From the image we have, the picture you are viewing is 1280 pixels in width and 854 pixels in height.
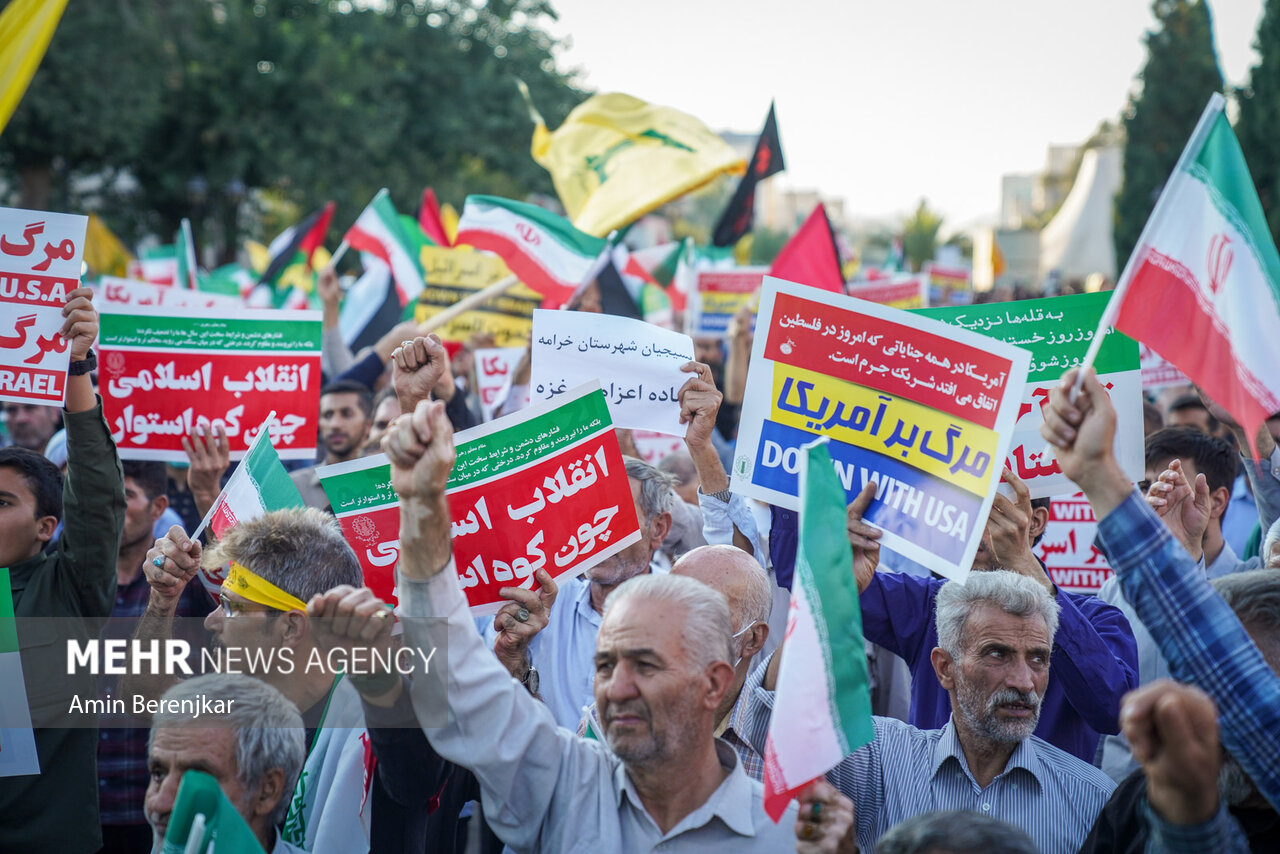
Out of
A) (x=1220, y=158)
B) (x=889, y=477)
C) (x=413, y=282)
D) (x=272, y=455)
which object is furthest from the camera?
(x=413, y=282)

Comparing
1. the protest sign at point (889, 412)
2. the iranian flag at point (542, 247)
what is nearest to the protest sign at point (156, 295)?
the iranian flag at point (542, 247)

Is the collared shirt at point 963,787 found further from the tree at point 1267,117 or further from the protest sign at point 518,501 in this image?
the tree at point 1267,117

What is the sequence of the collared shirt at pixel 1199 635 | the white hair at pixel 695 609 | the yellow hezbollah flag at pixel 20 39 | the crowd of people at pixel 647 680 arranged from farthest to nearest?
the yellow hezbollah flag at pixel 20 39, the white hair at pixel 695 609, the crowd of people at pixel 647 680, the collared shirt at pixel 1199 635

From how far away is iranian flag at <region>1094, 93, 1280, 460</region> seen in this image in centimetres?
304

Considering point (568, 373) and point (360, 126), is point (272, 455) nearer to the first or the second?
point (568, 373)

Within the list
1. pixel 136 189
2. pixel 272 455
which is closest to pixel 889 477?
pixel 272 455

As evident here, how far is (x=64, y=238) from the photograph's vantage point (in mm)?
4348

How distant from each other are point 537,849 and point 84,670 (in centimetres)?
180

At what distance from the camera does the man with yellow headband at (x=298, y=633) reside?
124 inches

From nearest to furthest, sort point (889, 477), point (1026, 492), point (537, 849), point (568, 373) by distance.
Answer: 1. point (537, 849)
2. point (889, 477)
3. point (1026, 492)
4. point (568, 373)

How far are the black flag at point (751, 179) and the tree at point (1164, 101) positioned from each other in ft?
82.5

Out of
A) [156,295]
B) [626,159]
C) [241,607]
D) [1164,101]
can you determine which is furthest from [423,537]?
[1164,101]

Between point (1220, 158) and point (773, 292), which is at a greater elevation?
point (1220, 158)

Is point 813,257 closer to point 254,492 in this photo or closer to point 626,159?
point 626,159
